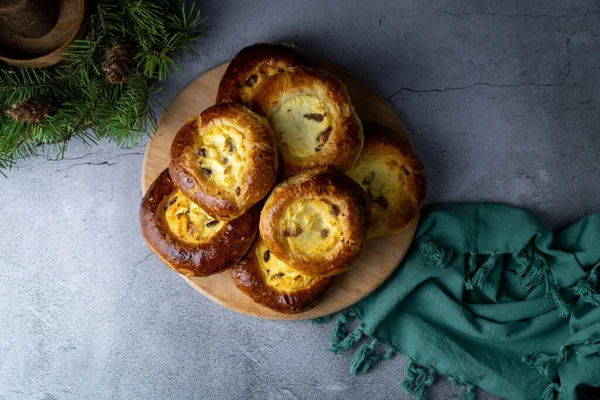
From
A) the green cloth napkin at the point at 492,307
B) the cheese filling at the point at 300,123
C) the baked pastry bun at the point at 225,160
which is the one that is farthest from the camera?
the green cloth napkin at the point at 492,307

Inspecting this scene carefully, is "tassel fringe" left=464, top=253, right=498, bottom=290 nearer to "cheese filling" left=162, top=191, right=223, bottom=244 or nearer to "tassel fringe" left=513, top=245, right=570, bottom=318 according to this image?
"tassel fringe" left=513, top=245, right=570, bottom=318

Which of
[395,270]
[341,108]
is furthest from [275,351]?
[341,108]

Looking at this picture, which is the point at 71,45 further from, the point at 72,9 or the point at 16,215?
the point at 16,215

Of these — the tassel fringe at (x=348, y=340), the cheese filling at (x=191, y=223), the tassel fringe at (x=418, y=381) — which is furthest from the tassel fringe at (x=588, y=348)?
the cheese filling at (x=191, y=223)

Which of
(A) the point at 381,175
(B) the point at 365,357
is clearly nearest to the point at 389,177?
(A) the point at 381,175

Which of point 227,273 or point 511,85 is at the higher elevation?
point 511,85

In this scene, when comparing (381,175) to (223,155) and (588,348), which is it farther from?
(588,348)

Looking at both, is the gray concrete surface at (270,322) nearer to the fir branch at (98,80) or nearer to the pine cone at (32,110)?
the fir branch at (98,80)

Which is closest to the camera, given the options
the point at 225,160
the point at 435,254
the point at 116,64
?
the point at 225,160
